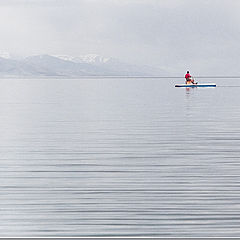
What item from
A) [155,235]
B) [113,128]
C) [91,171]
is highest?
[113,128]

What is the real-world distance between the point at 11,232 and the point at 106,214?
247cm

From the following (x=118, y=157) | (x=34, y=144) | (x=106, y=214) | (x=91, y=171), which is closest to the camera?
(x=106, y=214)

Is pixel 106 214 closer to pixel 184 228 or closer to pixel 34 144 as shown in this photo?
pixel 184 228

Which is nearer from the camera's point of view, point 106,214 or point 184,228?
point 184,228

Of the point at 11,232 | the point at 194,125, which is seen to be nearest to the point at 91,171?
the point at 11,232

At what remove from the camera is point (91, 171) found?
2339 cm

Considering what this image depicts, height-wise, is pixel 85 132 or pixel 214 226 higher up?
pixel 85 132

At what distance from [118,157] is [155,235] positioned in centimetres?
1375

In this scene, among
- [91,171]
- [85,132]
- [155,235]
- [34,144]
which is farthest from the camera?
[85,132]

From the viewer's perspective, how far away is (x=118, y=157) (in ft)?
90.6

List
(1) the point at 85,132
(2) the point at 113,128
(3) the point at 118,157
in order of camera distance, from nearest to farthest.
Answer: (3) the point at 118,157, (1) the point at 85,132, (2) the point at 113,128

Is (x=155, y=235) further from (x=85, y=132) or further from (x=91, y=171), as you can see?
(x=85, y=132)

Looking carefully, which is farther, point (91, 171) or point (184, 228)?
point (91, 171)

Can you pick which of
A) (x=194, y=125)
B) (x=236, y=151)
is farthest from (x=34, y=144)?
(x=194, y=125)
